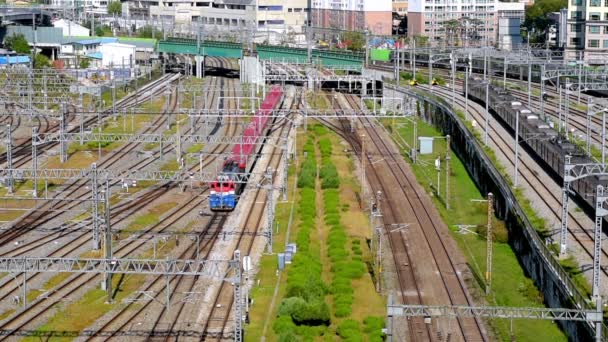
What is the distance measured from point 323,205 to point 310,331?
43.8ft

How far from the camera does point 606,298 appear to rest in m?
23.8

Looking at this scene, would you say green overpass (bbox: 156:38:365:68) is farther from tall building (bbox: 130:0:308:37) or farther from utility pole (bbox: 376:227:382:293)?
utility pole (bbox: 376:227:382:293)

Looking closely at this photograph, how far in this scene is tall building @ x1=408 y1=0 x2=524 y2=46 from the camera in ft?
318

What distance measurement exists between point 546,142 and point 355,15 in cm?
6546

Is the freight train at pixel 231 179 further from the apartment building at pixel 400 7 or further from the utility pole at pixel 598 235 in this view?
the apartment building at pixel 400 7

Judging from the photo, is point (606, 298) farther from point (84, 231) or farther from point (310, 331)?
point (84, 231)

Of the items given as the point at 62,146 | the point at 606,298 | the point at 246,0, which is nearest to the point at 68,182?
the point at 62,146

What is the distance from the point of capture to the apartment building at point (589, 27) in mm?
69688

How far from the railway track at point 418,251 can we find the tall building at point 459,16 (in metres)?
52.4

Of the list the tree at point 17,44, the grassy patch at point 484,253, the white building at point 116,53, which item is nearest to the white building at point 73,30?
the tree at point 17,44

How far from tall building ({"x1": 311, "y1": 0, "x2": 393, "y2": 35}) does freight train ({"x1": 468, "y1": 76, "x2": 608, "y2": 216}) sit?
153 feet

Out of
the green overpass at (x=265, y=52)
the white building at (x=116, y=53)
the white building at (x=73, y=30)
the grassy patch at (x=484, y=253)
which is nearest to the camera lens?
the grassy patch at (x=484, y=253)

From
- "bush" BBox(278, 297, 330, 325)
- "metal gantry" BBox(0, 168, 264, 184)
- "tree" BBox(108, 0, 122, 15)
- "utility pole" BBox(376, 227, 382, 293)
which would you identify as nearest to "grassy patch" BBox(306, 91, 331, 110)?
"metal gantry" BBox(0, 168, 264, 184)

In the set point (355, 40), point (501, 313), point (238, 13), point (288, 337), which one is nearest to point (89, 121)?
point (288, 337)
